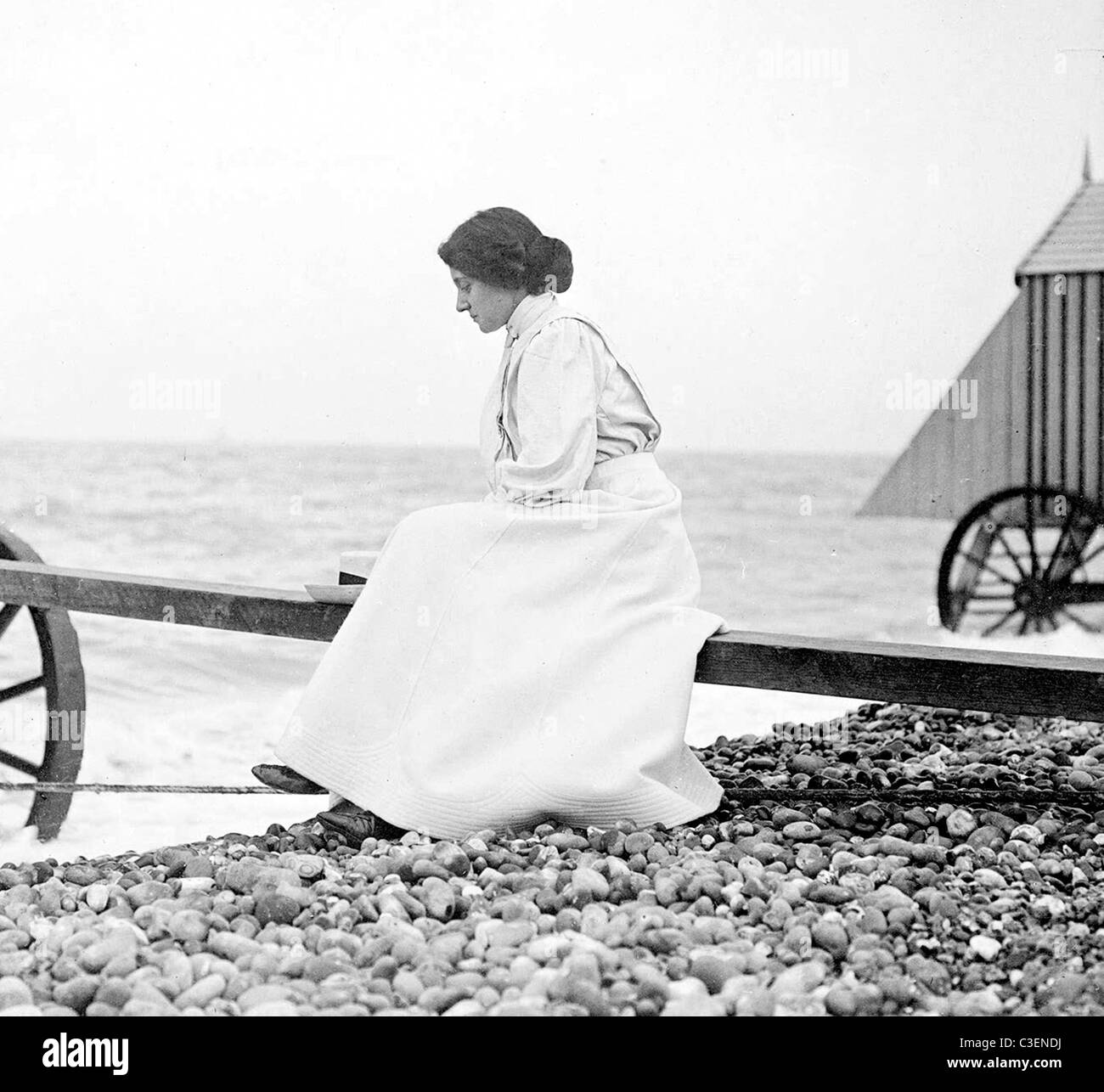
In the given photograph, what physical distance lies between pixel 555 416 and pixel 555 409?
2 cm

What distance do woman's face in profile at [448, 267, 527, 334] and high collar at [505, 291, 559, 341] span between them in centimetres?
1

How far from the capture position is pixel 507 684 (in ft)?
8.98

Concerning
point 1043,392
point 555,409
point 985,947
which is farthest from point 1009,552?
point 985,947

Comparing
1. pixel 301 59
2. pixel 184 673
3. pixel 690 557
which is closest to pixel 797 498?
pixel 301 59

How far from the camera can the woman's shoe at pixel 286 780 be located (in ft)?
9.11

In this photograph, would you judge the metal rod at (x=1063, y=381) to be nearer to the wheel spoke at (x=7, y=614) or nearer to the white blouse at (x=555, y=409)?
the white blouse at (x=555, y=409)

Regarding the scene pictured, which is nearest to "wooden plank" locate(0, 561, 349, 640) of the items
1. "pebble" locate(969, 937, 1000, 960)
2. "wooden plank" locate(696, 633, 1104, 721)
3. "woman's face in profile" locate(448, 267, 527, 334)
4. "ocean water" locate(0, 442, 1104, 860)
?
"woman's face in profile" locate(448, 267, 527, 334)

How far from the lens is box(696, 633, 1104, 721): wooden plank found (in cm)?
264

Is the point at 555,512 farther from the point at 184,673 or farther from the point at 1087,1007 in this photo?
the point at 184,673

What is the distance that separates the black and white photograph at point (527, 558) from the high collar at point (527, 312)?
0.01m

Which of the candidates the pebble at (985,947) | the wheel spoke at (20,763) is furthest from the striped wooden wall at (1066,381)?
the pebble at (985,947)

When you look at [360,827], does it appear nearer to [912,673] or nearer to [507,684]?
[507,684]

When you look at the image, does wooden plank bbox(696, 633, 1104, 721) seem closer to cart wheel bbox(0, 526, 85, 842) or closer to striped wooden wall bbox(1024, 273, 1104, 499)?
cart wheel bbox(0, 526, 85, 842)

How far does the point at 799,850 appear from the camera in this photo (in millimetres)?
2508
